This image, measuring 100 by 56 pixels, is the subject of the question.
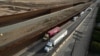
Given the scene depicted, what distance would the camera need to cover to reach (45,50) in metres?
1.63

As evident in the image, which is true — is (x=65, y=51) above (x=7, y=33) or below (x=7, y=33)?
below

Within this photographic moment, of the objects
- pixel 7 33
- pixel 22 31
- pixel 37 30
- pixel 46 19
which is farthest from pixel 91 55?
pixel 7 33

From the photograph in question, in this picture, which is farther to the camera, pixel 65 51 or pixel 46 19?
pixel 46 19

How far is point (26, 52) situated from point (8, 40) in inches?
18.0

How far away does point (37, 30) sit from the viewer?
5.98 ft

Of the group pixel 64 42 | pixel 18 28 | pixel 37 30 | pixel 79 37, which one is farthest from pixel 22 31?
pixel 79 37

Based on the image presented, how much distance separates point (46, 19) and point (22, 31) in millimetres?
725

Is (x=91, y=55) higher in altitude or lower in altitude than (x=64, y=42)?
lower

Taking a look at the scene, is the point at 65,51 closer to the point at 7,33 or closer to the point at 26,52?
the point at 26,52

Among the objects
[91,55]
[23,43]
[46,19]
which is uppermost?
[46,19]

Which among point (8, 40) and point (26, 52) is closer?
point (8, 40)

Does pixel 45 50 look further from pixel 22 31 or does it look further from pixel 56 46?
pixel 22 31

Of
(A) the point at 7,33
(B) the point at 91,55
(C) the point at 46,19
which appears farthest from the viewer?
(B) the point at 91,55

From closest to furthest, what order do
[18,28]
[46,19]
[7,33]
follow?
1. [7,33]
2. [18,28]
3. [46,19]
